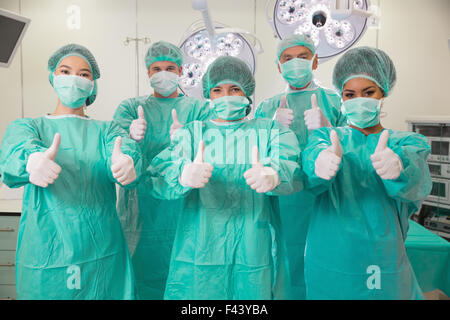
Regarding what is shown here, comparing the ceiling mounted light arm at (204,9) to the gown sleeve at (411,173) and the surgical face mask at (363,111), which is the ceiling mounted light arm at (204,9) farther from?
the gown sleeve at (411,173)

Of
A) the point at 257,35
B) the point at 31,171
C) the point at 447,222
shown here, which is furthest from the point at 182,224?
the point at 447,222

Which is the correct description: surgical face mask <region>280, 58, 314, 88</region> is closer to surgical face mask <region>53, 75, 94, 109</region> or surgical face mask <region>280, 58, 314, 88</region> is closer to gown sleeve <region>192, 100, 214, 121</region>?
gown sleeve <region>192, 100, 214, 121</region>

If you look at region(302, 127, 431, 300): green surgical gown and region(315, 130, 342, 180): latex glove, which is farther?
region(302, 127, 431, 300): green surgical gown

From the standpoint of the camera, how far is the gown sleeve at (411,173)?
1.17m

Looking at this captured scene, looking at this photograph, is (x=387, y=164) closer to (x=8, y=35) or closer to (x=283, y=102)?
(x=283, y=102)

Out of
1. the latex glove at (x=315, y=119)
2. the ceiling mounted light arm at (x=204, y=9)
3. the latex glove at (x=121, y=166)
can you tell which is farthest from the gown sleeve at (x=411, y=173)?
the ceiling mounted light arm at (x=204, y=9)

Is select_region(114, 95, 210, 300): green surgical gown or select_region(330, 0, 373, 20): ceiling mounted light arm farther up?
select_region(330, 0, 373, 20): ceiling mounted light arm

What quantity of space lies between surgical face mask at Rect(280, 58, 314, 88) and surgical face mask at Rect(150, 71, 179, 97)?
2.09 ft

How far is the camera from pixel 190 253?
134 cm

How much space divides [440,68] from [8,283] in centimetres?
293

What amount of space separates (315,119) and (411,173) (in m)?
0.65

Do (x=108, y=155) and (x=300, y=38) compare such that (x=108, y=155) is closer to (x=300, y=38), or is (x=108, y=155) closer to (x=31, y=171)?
(x=31, y=171)

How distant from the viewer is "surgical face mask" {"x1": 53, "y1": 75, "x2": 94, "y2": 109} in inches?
53.6

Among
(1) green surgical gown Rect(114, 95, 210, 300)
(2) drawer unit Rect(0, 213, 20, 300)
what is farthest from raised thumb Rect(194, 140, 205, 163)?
(2) drawer unit Rect(0, 213, 20, 300)
